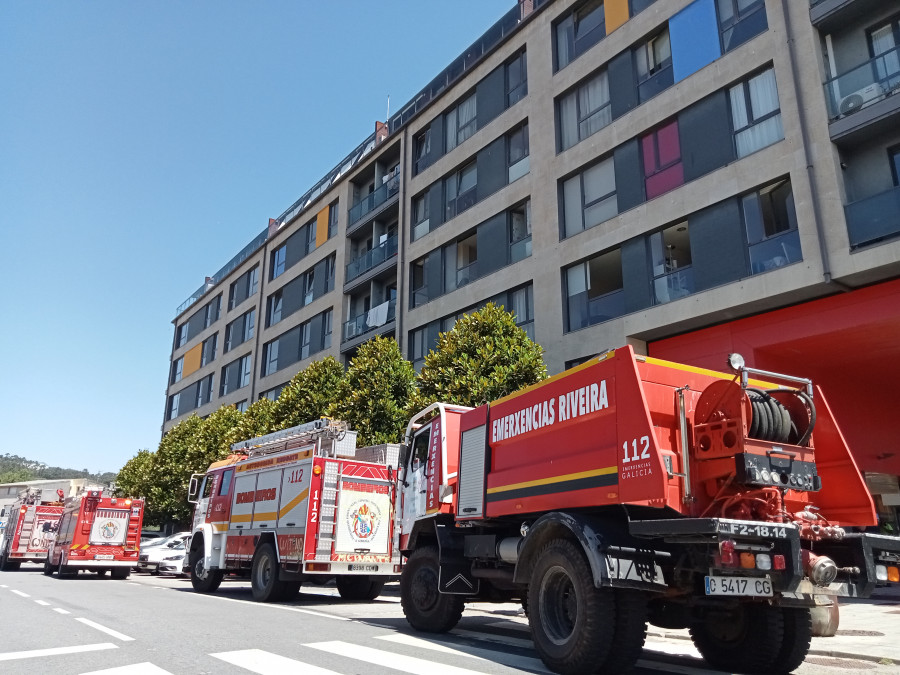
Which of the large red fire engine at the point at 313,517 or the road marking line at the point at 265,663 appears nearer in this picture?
the road marking line at the point at 265,663

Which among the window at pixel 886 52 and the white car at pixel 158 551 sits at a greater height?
the window at pixel 886 52

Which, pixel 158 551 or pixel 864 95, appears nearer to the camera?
pixel 864 95

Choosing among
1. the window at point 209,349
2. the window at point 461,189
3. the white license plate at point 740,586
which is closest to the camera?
the white license plate at point 740,586

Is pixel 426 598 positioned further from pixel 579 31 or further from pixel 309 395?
pixel 579 31

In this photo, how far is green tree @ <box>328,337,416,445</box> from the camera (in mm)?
19828

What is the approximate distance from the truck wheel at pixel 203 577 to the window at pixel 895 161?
16.2 m

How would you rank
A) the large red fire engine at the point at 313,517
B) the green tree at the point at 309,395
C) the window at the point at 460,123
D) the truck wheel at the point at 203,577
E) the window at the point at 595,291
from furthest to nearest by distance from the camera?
the window at the point at 460,123 → the green tree at the point at 309,395 → the window at the point at 595,291 → the truck wheel at the point at 203,577 → the large red fire engine at the point at 313,517

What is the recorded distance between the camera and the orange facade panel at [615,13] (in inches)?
760

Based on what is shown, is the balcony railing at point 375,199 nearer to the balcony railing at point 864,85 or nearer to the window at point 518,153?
the window at point 518,153

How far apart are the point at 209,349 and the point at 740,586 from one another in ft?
146

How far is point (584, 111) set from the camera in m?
20.2

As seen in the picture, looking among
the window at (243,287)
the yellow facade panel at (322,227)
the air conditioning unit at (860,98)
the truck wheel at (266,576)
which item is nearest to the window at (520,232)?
the air conditioning unit at (860,98)

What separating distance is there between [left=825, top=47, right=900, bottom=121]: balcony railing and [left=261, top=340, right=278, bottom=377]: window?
92.5ft

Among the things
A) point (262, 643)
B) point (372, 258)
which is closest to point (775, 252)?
point (262, 643)
